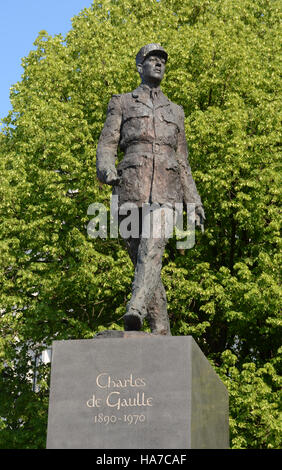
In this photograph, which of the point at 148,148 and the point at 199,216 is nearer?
the point at 148,148

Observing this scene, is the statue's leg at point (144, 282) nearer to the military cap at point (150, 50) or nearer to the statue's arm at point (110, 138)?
the statue's arm at point (110, 138)

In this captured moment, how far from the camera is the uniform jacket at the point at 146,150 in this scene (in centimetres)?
853

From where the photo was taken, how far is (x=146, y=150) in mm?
8648

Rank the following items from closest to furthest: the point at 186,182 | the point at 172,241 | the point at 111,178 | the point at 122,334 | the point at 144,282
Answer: the point at 122,334 < the point at 144,282 < the point at 111,178 < the point at 186,182 < the point at 172,241

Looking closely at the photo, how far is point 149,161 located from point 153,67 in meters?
1.23

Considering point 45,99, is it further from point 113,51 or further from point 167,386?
point 167,386

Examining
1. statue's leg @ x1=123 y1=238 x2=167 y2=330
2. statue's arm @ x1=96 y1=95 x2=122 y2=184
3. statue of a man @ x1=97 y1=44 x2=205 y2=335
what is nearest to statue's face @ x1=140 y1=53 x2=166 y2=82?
statue of a man @ x1=97 y1=44 x2=205 y2=335

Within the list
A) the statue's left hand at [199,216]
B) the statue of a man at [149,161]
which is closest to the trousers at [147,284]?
the statue of a man at [149,161]

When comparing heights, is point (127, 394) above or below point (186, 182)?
below

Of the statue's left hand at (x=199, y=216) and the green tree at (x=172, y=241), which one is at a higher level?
the green tree at (x=172, y=241)

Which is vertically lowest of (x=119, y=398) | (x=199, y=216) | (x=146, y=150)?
(x=119, y=398)

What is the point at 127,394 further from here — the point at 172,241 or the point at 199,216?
the point at 172,241

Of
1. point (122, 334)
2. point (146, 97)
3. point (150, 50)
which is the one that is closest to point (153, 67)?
point (150, 50)
